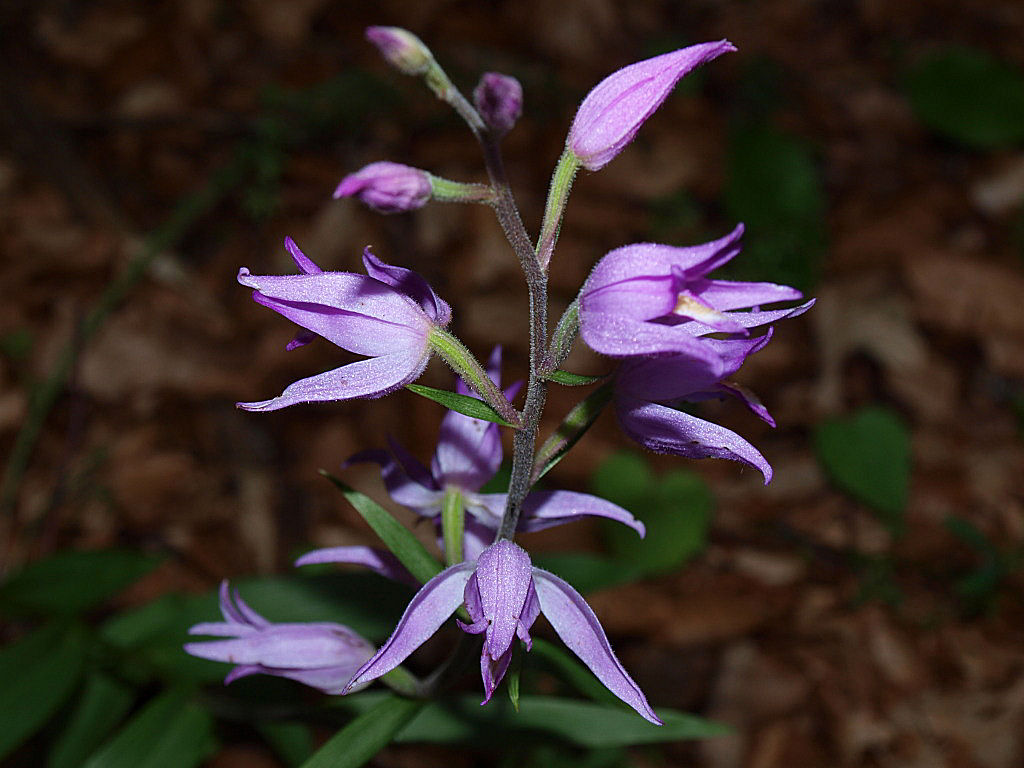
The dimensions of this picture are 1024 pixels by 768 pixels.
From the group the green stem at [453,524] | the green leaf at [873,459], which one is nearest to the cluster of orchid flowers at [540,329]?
the green stem at [453,524]

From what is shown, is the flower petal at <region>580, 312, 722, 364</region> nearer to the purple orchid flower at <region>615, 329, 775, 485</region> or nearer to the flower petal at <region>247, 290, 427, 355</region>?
the purple orchid flower at <region>615, 329, 775, 485</region>

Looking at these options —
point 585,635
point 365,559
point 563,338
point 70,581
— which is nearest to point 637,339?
point 563,338

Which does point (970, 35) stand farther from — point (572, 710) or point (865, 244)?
point (572, 710)

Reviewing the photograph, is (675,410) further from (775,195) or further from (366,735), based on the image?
(775,195)

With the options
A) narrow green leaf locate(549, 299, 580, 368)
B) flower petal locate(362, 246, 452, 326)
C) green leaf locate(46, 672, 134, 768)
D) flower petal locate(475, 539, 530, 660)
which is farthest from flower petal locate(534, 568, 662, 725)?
green leaf locate(46, 672, 134, 768)

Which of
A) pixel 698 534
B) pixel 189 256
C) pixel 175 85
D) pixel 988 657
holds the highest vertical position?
pixel 175 85

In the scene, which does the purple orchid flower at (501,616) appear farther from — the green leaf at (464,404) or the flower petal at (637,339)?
the flower petal at (637,339)

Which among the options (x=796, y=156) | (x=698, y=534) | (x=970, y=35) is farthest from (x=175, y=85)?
(x=970, y=35)
